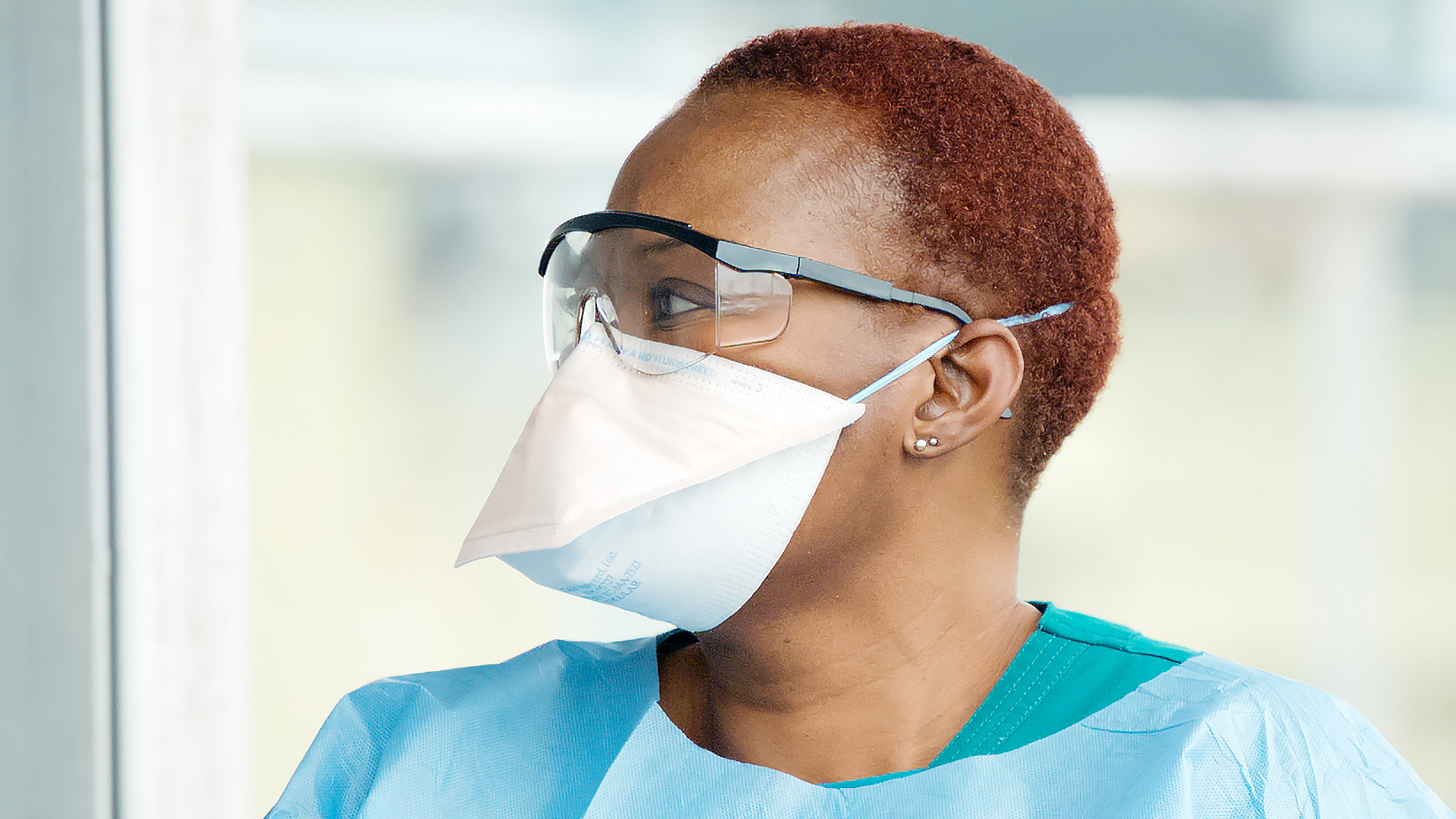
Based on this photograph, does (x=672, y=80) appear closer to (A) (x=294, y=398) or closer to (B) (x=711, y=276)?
(A) (x=294, y=398)

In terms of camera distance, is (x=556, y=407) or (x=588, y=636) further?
(x=588, y=636)

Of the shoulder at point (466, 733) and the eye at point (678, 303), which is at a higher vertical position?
the eye at point (678, 303)

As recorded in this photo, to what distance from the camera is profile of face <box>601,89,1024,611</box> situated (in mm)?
925

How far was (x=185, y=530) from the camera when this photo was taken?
1.82 m

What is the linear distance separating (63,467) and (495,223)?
1306mm

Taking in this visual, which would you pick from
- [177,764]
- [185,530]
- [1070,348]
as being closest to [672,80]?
[185,530]

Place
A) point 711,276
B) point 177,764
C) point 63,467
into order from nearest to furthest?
point 711,276 → point 63,467 → point 177,764

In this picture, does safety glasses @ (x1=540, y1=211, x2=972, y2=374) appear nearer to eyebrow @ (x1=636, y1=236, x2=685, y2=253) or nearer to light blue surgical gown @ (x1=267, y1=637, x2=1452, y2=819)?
eyebrow @ (x1=636, y1=236, x2=685, y2=253)

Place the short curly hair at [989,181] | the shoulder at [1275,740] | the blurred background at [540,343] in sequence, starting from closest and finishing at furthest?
the shoulder at [1275,740]
the short curly hair at [989,181]
the blurred background at [540,343]

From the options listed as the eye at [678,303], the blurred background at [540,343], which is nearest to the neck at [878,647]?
the eye at [678,303]

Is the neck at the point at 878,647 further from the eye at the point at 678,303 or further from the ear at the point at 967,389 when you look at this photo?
the eye at the point at 678,303

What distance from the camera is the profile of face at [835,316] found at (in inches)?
36.4

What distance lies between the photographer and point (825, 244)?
0.92m

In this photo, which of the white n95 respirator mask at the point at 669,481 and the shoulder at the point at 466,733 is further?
the shoulder at the point at 466,733
